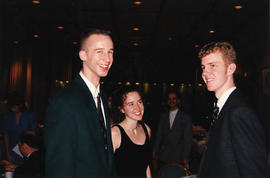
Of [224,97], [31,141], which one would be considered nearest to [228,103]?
[224,97]

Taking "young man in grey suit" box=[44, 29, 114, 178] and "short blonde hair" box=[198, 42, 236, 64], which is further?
"short blonde hair" box=[198, 42, 236, 64]

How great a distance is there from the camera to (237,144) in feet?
4.33

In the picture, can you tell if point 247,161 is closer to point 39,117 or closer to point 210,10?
point 210,10

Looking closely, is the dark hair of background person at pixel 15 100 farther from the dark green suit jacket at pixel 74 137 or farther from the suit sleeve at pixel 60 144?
the suit sleeve at pixel 60 144

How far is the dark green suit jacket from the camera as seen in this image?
1.27m

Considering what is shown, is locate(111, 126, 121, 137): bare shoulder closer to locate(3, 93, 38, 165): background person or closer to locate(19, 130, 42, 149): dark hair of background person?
locate(19, 130, 42, 149): dark hair of background person

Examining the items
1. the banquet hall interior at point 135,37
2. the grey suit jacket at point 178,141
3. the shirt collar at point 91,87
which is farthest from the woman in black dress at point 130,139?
the banquet hall interior at point 135,37

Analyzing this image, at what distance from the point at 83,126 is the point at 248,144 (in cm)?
87

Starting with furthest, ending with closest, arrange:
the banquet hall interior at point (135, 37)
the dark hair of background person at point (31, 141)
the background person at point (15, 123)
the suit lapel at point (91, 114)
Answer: the banquet hall interior at point (135, 37)
the background person at point (15, 123)
the dark hair of background person at point (31, 141)
the suit lapel at point (91, 114)

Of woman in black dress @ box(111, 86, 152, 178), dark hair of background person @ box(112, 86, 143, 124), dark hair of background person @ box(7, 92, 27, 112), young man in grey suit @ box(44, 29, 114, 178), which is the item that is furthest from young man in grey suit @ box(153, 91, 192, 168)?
young man in grey suit @ box(44, 29, 114, 178)

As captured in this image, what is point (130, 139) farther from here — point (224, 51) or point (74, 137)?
point (224, 51)

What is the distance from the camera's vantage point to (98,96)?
1.64 m

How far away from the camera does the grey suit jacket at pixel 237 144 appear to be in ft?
4.23

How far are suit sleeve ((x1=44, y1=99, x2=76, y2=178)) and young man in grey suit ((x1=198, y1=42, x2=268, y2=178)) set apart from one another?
2.62ft
